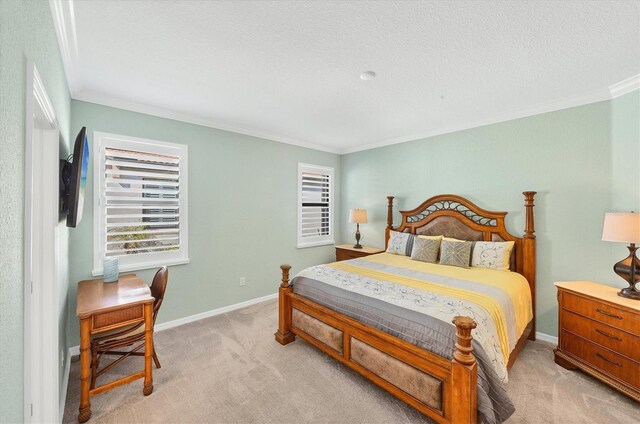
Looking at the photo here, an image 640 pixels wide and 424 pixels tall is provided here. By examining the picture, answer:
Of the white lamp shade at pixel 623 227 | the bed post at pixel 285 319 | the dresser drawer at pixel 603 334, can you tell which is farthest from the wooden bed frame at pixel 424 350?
the white lamp shade at pixel 623 227

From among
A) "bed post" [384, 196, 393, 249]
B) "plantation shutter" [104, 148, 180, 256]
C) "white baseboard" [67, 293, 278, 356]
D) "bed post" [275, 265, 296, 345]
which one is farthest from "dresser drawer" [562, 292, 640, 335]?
"plantation shutter" [104, 148, 180, 256]

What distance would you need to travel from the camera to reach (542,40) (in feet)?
6.39

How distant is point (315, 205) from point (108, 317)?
3560 mm

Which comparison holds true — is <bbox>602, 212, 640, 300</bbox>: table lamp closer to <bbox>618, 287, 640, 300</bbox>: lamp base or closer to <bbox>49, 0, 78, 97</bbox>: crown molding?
<bbox>618, 287, 640, 300</bbox>: lamp base

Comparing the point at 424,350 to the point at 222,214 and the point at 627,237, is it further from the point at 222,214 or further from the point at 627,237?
the point at 222,214

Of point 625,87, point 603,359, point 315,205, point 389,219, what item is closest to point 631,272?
point 603,359

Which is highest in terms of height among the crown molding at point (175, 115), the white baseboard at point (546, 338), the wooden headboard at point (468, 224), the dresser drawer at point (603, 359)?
the crown molding at point (175, 115)

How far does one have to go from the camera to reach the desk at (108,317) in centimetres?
190

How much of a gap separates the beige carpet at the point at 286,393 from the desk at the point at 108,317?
150 millimetres

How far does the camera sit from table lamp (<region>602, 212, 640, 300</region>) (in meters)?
2.24

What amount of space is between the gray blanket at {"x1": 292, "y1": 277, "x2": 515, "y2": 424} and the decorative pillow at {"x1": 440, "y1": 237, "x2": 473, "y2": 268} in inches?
63.4

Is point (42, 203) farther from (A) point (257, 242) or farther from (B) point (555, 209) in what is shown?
(B) point (555, 209)

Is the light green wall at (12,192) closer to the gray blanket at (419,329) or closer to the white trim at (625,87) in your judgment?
the gray blanket at (419,329)

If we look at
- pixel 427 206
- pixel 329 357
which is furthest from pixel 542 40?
pixel 329 357
